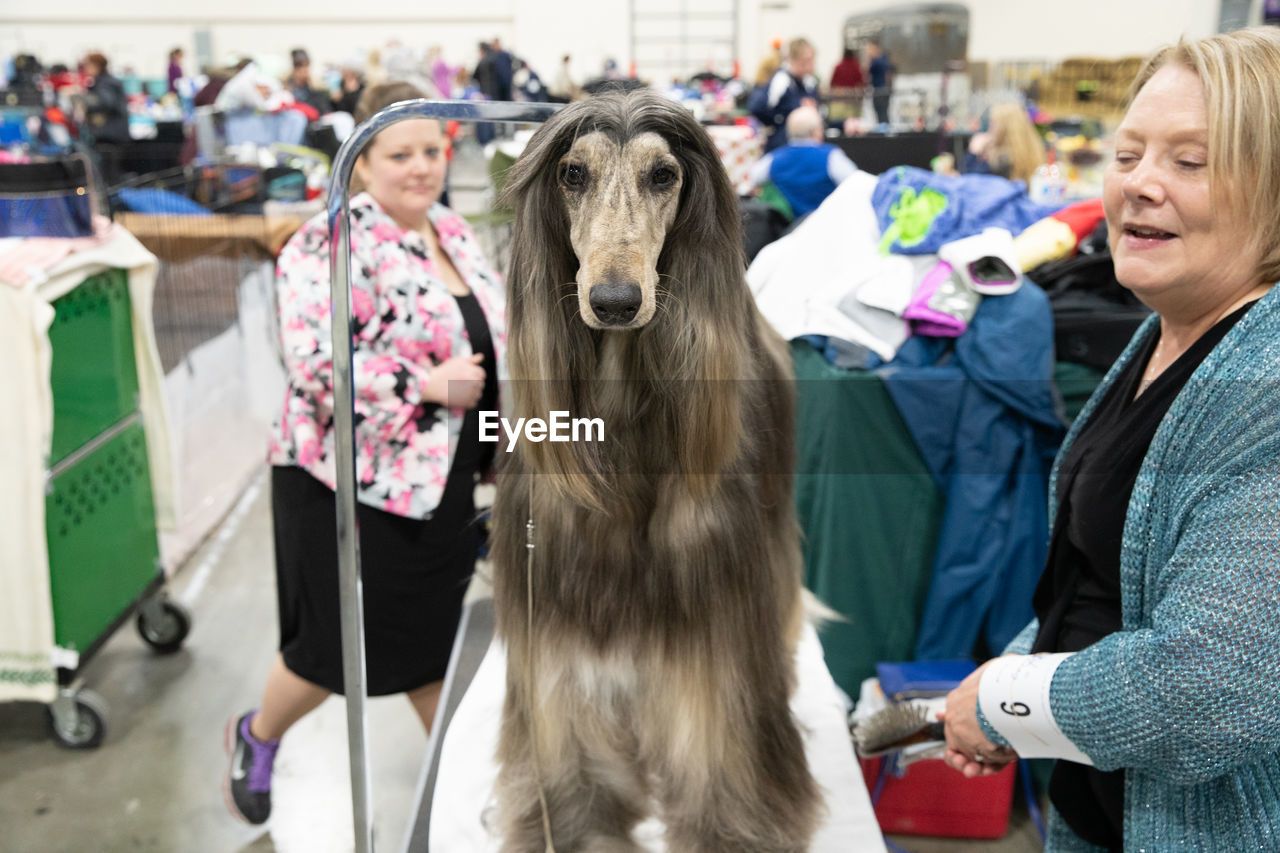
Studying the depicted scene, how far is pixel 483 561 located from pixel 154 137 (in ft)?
26.1

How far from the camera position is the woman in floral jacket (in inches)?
54.5

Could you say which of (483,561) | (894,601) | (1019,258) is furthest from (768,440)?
(1019,258)

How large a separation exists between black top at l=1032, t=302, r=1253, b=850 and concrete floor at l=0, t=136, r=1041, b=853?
1088 mm

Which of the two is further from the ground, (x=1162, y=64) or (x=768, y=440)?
(x=1162, y=64)

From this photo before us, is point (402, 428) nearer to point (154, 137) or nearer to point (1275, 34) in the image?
point (1275, 34)

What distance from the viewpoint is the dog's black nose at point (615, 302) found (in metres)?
0.88

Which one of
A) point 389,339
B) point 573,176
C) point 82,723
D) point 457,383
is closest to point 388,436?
point 389,339

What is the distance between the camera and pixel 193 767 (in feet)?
8.50

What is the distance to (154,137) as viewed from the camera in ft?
26.6

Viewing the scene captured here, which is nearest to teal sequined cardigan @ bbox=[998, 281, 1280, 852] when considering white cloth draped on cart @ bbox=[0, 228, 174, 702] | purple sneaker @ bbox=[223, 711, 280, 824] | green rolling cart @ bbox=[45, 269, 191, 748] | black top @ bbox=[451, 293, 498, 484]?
black top @ bbox=[451, 293, 498, 484]

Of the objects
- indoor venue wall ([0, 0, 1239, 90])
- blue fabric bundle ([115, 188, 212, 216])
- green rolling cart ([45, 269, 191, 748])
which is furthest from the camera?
indoor venue wall ([0, 0, 1239, 90])

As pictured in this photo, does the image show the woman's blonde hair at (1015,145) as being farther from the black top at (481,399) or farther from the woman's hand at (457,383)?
the woman's hand at (457,383)

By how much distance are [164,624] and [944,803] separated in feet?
7.54

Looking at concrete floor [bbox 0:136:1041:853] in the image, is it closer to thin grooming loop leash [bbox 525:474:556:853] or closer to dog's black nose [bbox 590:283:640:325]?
thin grooming loop leash [bbox 525:474:556:853]
